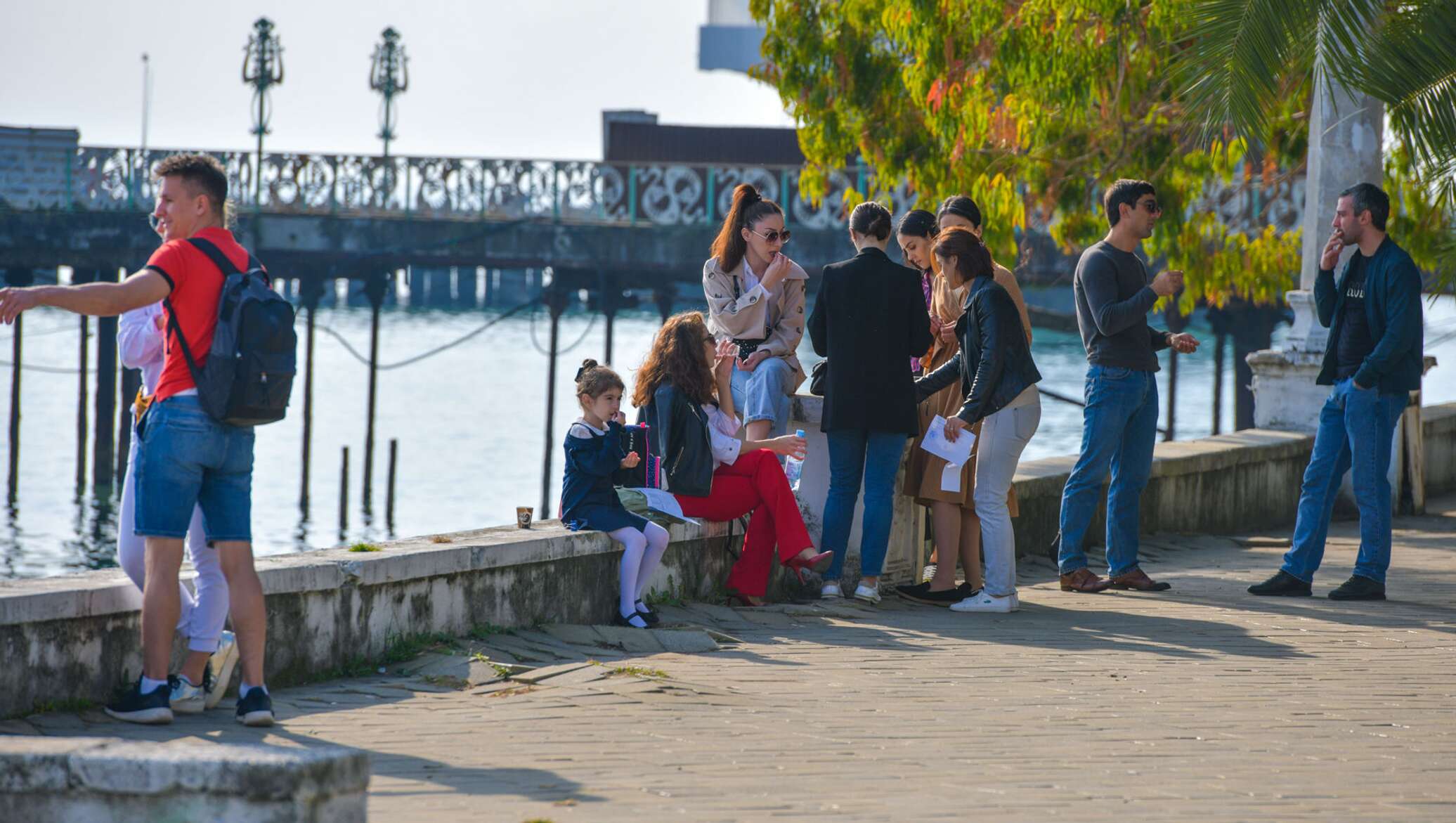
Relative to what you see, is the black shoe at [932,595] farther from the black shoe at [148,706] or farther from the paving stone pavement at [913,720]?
the black shoe at [148,706]

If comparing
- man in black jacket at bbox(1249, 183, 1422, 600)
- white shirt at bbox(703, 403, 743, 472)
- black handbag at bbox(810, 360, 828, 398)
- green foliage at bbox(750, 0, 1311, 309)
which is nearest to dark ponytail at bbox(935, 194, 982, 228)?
black handbag at bbox(810, 360, 828, 398)

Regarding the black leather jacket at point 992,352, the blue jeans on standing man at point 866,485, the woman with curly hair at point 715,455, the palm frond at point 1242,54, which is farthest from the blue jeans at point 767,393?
the palm frond at point 1242,54

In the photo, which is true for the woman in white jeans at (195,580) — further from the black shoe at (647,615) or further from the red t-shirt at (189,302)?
the black shoe at (647,615)

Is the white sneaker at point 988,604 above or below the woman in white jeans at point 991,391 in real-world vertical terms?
below

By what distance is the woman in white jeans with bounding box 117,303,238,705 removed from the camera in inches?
199

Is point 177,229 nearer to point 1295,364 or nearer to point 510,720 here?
point 510,720

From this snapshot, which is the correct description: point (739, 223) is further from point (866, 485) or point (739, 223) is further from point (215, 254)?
point (215, 254)

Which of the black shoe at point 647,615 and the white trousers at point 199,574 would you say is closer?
the white trousers at point 199,574

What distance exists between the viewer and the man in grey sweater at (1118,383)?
7574 millimetres

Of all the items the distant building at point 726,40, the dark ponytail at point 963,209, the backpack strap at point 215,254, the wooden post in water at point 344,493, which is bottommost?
the wooden post in water at point 344,493

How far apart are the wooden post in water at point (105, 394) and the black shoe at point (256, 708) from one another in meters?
22.7

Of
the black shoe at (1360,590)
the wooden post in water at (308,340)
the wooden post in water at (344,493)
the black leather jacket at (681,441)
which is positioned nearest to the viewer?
the black leather jacket at (681,441)

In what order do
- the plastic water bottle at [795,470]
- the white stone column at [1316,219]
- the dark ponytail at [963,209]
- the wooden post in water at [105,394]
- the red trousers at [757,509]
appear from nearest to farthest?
1. the red trousers at [757,509]
2. the dark ponytail at [963,209]
3. the plastic water bottle at [795,470]
4. the white stone column at [1316,219]
5. the wooden post in water at [105,394]

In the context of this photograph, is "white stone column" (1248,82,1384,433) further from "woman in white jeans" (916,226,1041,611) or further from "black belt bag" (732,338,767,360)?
"black belt bag" (732,338,767,360)
